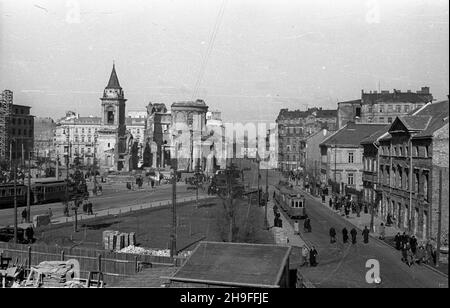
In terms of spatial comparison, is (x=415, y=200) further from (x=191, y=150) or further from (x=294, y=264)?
(x=191, y=150)

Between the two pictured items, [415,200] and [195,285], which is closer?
[195,285]

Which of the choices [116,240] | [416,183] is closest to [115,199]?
[116,240]

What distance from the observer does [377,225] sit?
24.6 meters

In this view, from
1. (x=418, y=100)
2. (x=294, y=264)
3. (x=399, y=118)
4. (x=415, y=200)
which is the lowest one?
(x=294, y=264)

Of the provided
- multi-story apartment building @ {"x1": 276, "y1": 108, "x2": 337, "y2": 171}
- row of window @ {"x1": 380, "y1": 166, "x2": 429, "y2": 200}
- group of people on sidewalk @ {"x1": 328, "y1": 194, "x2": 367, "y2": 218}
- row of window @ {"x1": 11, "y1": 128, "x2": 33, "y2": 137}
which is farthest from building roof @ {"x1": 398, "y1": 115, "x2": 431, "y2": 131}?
row of window @ {"x1": 11, "y1": 128, "x2": 33, "y2": 137}

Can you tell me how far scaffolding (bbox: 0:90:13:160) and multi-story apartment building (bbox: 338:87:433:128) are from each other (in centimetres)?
3694

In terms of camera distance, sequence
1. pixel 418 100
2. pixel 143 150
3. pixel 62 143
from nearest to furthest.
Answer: pixel 418 100
pixel 143 150
pixel 62 143

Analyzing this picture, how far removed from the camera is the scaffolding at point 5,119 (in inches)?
2152

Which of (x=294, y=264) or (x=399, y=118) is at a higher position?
(x=399, y=118)

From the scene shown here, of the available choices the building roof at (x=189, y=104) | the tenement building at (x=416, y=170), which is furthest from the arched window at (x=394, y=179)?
the building roof at (x=189, y=104)

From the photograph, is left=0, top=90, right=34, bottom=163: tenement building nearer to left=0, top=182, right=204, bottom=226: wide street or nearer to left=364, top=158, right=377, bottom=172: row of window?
left=0, top=182, right=204, bottom=226: wide street

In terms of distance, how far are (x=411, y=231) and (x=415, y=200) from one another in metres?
1.51

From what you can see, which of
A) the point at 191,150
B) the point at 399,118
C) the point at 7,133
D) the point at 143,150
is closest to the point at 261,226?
the point at 399,118

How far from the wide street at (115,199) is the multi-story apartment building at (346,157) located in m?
12.7
